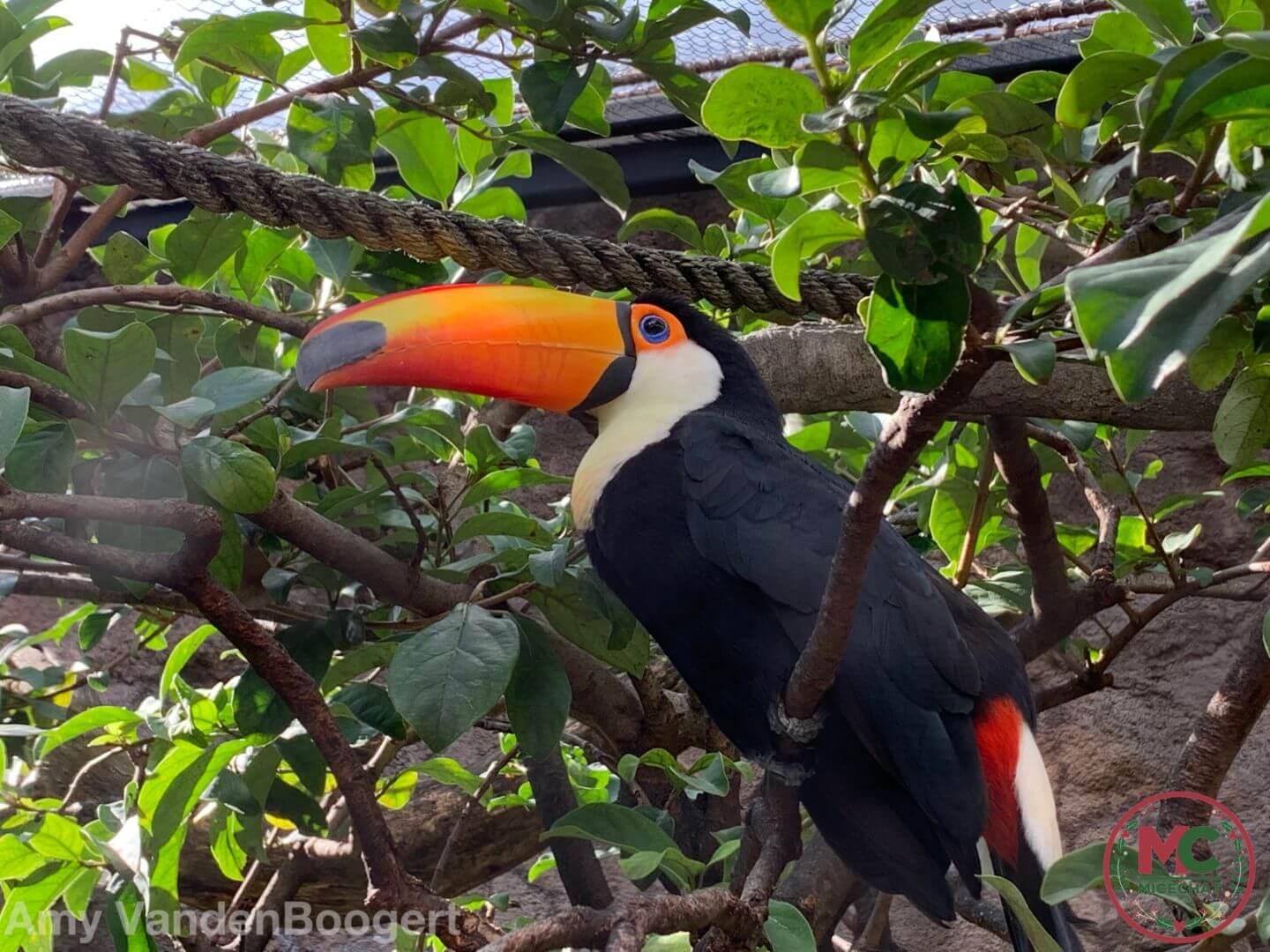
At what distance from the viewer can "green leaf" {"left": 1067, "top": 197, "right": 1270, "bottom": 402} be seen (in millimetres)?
521

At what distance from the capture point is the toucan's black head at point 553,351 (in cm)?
149

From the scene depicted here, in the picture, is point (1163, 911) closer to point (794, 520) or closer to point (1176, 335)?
point (794, 520)

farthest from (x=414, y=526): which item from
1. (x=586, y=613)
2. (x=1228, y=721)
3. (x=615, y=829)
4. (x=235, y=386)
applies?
(x=1228, y=721)

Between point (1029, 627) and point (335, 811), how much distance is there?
1.24m

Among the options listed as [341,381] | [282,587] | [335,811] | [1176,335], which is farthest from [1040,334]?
[335,811]

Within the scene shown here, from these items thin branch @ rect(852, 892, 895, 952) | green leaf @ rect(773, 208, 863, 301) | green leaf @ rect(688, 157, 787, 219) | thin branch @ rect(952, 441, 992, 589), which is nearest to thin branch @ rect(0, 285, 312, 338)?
green leaf @ rect(688, 157, 787, 219)

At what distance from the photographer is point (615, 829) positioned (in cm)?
128

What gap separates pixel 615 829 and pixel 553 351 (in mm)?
696

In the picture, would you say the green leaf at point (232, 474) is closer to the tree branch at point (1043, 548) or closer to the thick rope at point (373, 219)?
the thick rope at point (373, 219)

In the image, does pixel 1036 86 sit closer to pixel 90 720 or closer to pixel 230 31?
pixel 230 31

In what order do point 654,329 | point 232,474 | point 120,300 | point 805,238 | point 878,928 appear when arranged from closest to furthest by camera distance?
point 805,238 < point 232,474 < point 120,300 < point 654,329 < point 878,928

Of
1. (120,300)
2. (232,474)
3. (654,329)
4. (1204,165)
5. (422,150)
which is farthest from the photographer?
(654,329)

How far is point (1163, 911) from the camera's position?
1711mm

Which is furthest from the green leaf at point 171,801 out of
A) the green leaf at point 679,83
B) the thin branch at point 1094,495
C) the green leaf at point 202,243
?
the thin branch at point 1094,495
